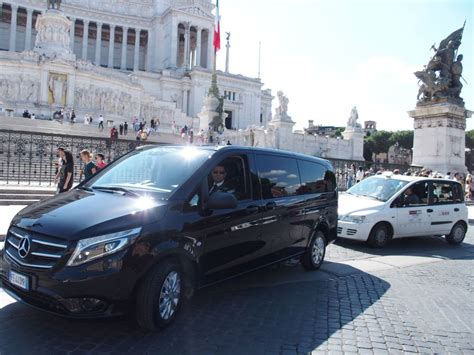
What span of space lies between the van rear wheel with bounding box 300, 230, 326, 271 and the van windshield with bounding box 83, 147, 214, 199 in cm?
277

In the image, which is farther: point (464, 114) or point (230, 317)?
point (464, 114)

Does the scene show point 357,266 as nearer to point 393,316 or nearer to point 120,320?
point 393,316

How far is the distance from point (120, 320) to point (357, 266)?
455 centimetres

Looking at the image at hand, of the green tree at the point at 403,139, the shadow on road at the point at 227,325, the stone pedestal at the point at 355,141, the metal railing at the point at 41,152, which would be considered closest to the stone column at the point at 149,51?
the stone pedestal at the point at 355,141

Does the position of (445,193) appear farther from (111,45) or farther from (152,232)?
(111,45)

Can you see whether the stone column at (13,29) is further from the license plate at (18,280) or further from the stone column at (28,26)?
the license plate at (18,280)

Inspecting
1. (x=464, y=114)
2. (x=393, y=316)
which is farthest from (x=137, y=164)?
(x=464, y=114)

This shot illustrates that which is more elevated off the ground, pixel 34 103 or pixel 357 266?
pixel 34 103

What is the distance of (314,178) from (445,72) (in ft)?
53.2

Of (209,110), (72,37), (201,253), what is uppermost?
(72,37)

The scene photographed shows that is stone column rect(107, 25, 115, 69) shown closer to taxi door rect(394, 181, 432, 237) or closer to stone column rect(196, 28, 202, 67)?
stone column rect(196, 28, 202, 67)

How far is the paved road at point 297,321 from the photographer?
3.84 metres

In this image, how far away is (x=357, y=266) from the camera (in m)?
7.41

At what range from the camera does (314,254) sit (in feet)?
22.5
